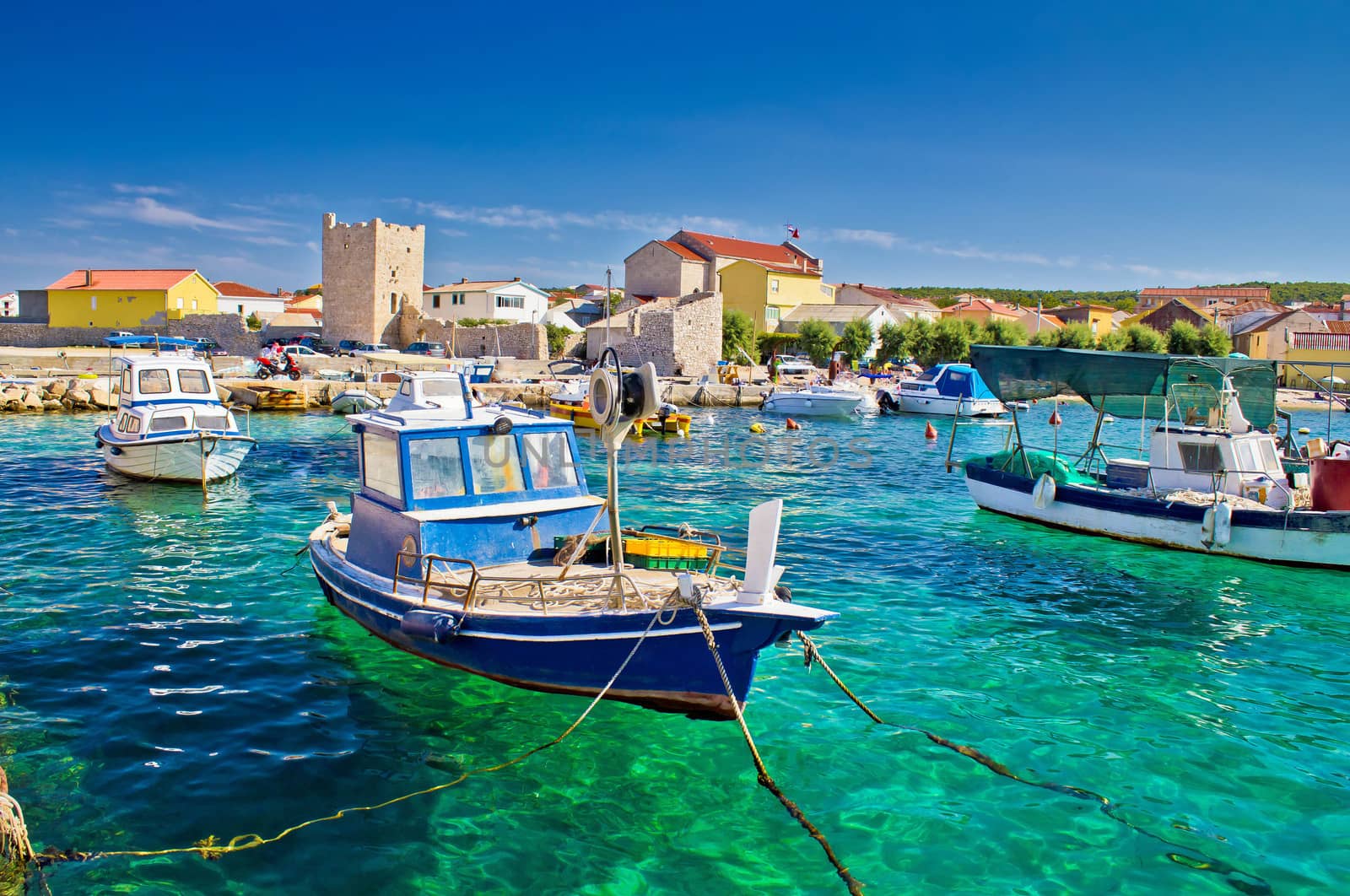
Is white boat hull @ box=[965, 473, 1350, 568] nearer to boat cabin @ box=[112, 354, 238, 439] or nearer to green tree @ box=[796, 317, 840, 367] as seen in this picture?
boat cabin @ box=[112, 354, 238, 439]

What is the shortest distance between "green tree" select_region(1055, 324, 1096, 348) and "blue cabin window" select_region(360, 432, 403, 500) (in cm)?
6288

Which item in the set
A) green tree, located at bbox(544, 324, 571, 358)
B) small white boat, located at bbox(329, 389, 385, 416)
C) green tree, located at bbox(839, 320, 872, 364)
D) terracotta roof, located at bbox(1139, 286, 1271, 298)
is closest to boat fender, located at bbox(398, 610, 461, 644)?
small white boat, located at bbox(329, 389, 385, 416)

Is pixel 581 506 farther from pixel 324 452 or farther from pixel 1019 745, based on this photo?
pixel 324 452

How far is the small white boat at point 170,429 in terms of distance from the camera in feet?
64.9

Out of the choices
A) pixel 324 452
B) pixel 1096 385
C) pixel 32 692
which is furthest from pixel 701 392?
pixel 32 692

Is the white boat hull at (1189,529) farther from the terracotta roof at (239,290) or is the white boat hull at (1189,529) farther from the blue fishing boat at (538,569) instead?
the terracotta roof at (239,290)

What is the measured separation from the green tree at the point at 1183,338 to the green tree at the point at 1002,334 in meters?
10.6

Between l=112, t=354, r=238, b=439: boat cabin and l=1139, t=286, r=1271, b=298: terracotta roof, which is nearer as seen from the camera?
l=112, t=354, r=238, b=439: boat cabin

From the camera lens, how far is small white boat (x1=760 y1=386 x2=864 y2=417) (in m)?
42.1

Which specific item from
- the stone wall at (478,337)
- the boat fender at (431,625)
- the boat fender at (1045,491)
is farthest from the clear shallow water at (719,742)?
the stone wall at (478,337)

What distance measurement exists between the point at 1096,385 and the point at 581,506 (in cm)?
1213

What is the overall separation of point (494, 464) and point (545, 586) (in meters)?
2.01

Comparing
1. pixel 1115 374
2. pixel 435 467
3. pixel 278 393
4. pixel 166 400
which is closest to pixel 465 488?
pixel 435 467

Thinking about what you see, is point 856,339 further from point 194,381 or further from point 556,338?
point 194,381
